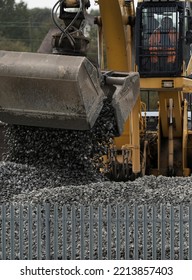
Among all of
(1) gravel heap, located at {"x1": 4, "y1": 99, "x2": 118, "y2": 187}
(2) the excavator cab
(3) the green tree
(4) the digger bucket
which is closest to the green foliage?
(3) the green tree

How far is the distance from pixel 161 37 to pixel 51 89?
4.38 metres

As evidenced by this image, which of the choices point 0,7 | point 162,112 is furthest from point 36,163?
point 0,7

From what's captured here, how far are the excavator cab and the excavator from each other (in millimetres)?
16

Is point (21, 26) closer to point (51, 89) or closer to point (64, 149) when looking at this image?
point (64, 149)

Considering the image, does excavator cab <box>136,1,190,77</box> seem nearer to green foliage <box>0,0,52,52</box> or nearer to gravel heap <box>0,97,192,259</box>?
gravel heap <box>0,97,192,259</box>

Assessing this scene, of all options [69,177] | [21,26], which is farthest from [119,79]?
[21,26]

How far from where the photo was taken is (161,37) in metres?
15.8

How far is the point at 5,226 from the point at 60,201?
73.5 inches

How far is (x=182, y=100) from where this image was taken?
17125 millimetres

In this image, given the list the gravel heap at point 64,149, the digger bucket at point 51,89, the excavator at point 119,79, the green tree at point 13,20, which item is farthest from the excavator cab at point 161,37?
the green tree at point 13,20

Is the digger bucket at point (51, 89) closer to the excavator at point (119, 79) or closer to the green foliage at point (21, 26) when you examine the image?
the excavator at point (119, 79)

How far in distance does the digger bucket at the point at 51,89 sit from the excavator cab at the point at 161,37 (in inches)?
140

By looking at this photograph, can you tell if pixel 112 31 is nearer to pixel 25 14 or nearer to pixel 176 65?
pixel 176 65

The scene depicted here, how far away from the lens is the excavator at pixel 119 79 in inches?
462
